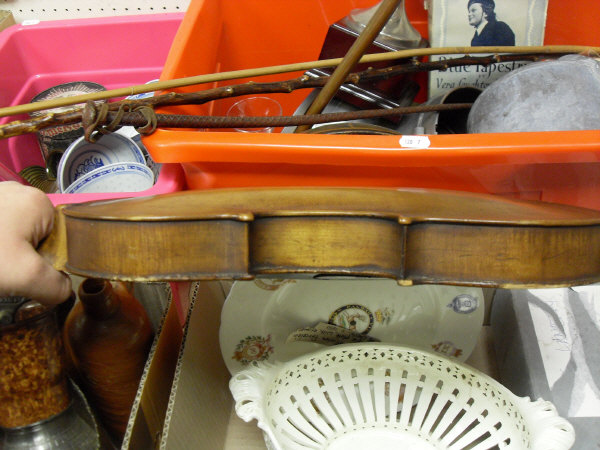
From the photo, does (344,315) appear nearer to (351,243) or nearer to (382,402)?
(382,402)

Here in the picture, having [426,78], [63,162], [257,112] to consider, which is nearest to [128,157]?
[63,162]

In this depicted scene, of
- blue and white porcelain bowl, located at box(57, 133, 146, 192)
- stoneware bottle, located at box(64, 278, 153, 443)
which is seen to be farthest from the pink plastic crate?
stoneware bottle, located at box(64, 278, 153, 443)

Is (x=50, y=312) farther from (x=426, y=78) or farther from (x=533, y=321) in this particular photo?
(x=426, y=78)

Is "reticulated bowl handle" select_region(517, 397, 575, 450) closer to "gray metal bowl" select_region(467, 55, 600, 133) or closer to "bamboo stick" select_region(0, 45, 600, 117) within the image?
"gray metal bowl" select_region(467, 55, 600, 133)

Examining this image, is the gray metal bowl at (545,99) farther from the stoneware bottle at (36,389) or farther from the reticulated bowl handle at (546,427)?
the stoneware bottle at (36,389)

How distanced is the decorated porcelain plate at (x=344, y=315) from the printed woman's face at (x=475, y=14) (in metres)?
0.48

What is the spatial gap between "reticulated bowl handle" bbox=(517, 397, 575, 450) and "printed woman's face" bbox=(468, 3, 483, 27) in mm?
652

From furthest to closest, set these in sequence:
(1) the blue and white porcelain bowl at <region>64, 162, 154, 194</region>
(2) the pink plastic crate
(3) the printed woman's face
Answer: (2) the pink plastic crate → (3) the printed woman's face → (1) the blue and white porcelain bowl at <region>64, 162, 154, 194</region>

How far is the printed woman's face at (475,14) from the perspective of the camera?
0.92m

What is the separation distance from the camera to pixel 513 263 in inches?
16.9

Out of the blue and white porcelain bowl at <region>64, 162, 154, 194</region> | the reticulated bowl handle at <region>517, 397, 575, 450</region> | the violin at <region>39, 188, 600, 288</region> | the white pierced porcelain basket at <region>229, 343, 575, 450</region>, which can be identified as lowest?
the white pierced porcelain basket at <region>229, 343, 575, 450</region>

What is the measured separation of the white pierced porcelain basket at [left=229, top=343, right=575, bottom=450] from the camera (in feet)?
1.91

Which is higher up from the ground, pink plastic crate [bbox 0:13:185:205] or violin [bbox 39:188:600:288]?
pink plastic crate [bbox 0:13:185:205]

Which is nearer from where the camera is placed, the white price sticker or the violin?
the violin
